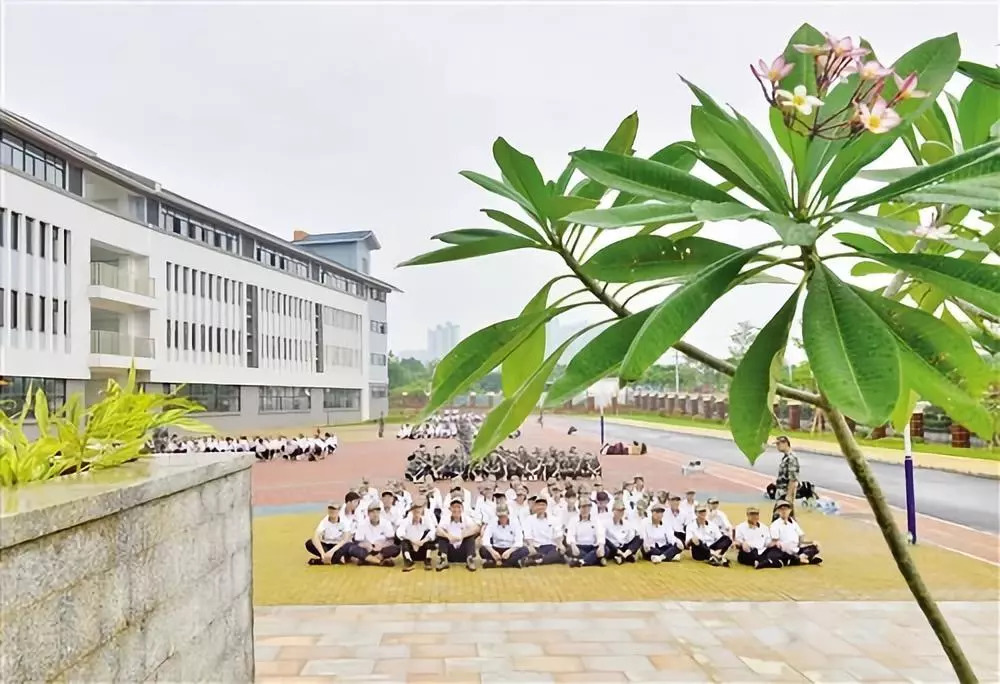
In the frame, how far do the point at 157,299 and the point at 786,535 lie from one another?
1261cm

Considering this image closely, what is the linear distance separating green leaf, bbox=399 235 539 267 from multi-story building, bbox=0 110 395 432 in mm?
6682

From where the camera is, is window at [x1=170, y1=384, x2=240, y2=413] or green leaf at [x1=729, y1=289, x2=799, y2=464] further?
window at [x1=170, y1=384, x2=240, y2=413]

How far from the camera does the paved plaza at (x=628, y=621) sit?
3652 millimetres

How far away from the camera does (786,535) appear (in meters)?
5.98

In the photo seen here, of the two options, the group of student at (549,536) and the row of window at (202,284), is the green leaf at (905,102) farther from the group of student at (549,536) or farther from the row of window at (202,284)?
the row of window at (202,284)

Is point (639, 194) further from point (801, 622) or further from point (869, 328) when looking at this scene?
point (801, 622)

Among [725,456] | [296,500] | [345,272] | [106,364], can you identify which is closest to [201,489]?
[296,500]

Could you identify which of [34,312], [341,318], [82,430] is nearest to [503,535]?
[82,430]

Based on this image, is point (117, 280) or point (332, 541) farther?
point (117, 280)

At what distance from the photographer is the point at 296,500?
9.77m

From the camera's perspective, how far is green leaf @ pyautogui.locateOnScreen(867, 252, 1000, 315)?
620 mm

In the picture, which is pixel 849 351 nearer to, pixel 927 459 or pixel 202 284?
pixel 927 459

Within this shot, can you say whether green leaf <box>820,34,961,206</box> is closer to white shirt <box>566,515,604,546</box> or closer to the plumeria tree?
the plumeria tree

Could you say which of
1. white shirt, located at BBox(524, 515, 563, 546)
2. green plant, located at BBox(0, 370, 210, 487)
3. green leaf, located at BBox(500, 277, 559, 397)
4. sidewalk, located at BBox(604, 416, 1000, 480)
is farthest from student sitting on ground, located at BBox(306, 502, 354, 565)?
green leaf, located at BBox(500, 277, 559, 397)
